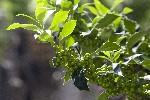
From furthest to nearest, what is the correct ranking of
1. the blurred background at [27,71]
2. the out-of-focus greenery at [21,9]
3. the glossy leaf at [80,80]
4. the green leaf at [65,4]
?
the blurred background at [27,71] → the out-of-focus greenery at [21,9] → the green leaf at [65,4] → the glossy leaf at [80,80]

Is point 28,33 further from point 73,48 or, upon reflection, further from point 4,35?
point 73,48

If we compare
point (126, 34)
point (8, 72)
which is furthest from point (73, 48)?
point (8, 72)

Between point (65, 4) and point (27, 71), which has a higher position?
point (65, 4)

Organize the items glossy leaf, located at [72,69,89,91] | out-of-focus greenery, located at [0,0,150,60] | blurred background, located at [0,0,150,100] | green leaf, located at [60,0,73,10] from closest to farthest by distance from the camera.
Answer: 1. glossy leaf, located at [72,69,89,91]
2. green leaf, located at [60,0,73,10]
3. out-of-focus greenery, located at [0,0,150,60]
4. blurred background, located at [0,0,150,100]

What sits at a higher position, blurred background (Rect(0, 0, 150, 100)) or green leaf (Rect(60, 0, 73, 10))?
green leaf (Rect(60, 0, 73, 10))

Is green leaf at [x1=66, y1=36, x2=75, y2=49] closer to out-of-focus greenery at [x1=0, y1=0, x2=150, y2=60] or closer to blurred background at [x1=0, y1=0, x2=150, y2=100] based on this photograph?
out-of-focus greenery at [x1=0, y1=0, x2=150, y2=60]

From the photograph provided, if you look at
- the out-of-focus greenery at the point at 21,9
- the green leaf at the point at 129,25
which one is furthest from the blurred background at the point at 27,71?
the green leaf at the point at 129,25

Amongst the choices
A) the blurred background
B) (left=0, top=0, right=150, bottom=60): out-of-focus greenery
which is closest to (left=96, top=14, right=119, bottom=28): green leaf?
(left=0, top=0, right=150, bottom=60): out-of-focus greenery

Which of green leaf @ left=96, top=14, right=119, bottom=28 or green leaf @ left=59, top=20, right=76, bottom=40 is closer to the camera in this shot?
green leaf @ left=59, top=20, right=76, bottom=40

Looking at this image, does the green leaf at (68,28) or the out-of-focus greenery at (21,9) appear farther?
the out-of-focus greenery at (21,9)

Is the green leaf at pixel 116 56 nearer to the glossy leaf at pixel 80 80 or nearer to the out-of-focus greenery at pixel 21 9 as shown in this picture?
the glossy leaf at pixel 80 80

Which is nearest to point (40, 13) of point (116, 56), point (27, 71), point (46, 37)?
point (46, 37)

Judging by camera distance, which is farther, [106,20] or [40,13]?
[106,20]

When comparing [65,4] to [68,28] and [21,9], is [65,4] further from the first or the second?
[21,9]
